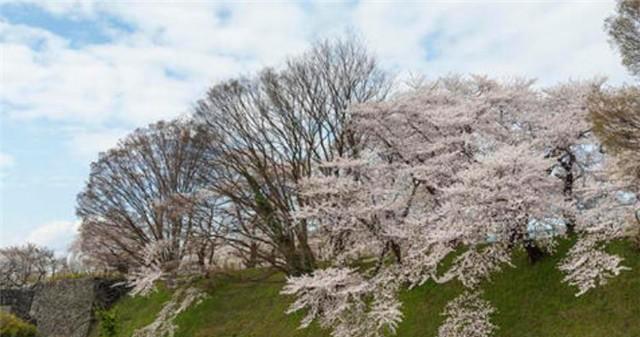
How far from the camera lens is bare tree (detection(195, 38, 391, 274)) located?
21766mm

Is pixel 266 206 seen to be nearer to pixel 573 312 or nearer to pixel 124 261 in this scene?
pixel 573 312

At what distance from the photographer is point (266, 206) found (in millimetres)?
22219

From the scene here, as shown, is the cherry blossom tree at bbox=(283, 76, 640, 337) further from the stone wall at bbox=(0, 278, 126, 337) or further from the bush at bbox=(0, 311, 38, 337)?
the bush at bbox=(0, 311, 38, 337)

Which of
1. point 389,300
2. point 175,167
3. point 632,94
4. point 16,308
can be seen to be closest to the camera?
point 632,94

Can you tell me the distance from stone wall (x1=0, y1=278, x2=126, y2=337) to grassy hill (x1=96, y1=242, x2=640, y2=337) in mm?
10425

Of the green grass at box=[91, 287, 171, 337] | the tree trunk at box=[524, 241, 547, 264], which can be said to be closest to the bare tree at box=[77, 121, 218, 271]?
the green grass at box=[91, 287, 171, 337]

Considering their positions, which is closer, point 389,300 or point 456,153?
point 389,300

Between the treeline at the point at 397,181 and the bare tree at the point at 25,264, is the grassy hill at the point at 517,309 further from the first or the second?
the bare tree at the point at 25,264

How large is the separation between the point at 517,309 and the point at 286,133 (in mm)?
10748

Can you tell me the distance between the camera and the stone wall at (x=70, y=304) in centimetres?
3447

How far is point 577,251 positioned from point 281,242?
10532 mm

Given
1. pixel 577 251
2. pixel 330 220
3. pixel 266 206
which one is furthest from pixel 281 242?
pixel 577 251

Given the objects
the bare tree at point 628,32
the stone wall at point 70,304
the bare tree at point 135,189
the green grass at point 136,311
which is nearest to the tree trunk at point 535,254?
the bare tree at point 628,32

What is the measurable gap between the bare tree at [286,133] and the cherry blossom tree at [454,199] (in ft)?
4.11
